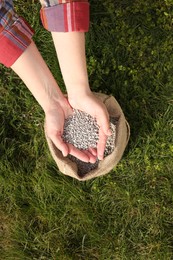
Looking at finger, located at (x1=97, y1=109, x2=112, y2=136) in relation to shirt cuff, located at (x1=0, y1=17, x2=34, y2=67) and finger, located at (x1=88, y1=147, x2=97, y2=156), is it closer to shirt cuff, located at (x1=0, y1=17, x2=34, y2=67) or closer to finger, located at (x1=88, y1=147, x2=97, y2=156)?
finger, located at (x1=88, y1=147, x2=97, y2=156)

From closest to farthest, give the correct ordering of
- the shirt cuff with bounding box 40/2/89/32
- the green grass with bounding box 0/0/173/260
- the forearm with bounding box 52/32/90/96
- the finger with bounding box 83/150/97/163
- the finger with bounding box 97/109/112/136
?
the shirt cuff with bounding box 40/2/89/32 → the forearm with bounding box 52/32/90/96 → the finger with bounding box 97/109/112/136 → the finger with bounding box 83/150/97/163 → the green grass with bounding box 0/0/173/260

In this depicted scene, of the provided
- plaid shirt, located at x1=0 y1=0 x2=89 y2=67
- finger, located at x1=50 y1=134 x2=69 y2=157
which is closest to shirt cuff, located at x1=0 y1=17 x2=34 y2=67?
plaid shirt, located at x1=0 y1=0 x2=89 y2=67

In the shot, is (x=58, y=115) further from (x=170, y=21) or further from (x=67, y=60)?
(x=170, y=21)

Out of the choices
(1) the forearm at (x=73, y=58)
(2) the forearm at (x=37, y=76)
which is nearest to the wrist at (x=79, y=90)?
(1) the forearm at (x=73, y=58)

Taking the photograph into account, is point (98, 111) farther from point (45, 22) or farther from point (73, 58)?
point (45, 22)

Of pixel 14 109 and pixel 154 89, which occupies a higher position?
pixel 14 109

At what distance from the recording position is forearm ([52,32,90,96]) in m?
1.59

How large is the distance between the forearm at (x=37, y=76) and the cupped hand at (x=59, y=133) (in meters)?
0.03

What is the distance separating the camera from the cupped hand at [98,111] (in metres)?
1.74

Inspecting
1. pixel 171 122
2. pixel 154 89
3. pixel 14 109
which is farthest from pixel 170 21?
pixel 14 109

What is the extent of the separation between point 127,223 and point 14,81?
108cm

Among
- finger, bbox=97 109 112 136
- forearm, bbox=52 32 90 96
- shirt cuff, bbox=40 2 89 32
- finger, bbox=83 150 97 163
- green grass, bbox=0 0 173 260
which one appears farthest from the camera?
green grass, bbox=0 0 173 260

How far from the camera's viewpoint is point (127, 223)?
2.09m

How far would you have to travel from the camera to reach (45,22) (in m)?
1.56
